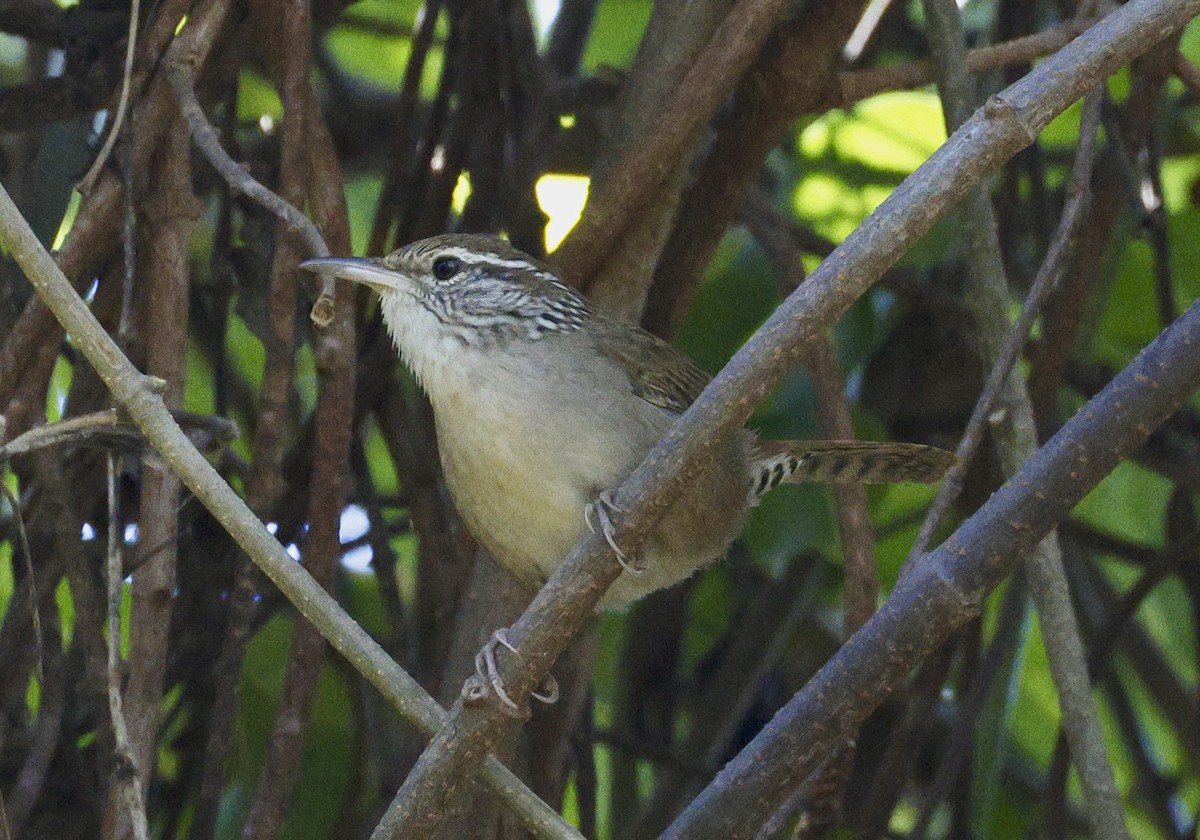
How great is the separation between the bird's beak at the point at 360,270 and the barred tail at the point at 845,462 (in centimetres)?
87

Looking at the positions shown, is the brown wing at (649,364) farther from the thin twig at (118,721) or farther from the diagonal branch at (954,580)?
the thin twig at (118,721)

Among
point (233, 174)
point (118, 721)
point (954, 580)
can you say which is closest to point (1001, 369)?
point (954, 580)

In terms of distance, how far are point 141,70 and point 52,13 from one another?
0.64m

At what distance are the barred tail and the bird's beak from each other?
0.87 metres

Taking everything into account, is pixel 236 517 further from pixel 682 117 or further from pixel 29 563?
pixel 682 117

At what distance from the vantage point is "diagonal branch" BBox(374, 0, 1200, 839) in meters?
2.01

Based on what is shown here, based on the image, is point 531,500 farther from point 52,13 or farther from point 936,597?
point 52,13

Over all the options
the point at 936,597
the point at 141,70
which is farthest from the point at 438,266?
the point at 936,597

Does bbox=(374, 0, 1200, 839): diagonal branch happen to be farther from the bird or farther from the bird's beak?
the bird's beak

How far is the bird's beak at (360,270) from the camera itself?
8.77 ft

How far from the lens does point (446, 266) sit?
10.5 ft

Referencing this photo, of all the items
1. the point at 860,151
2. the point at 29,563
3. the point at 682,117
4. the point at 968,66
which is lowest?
the point at 29,563

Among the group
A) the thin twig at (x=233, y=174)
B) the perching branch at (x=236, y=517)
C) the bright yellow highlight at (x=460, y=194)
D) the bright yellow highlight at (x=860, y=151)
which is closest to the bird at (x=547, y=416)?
the thin twig at (x=233, y=174)

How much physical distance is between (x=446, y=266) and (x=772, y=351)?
1.34 meters
